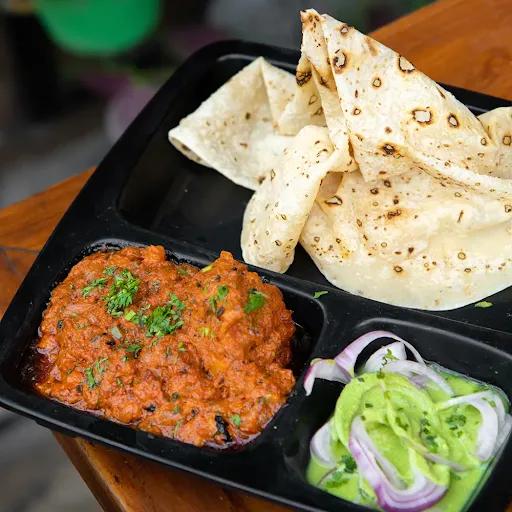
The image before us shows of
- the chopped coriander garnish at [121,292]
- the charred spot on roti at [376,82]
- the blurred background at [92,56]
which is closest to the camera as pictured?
the chopped coriander garnish at [121,292]

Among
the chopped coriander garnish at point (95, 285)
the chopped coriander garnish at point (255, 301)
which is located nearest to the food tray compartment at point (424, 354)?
the chopped coriander garnish at point (255, 301)

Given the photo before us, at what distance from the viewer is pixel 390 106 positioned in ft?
8.36

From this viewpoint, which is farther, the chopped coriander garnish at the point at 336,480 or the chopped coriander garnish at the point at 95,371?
the chopped coriander garnish at the point at 95,371

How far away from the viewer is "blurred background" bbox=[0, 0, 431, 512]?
4.92 m

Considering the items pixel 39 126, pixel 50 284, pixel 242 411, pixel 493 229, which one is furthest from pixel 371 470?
pixel 39 126

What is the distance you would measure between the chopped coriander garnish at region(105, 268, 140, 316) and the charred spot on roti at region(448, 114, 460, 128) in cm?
109

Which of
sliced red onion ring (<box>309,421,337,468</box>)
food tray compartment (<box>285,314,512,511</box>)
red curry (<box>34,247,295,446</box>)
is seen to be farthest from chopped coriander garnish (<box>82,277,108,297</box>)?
sliced red onion ring (<box>309,421,337,468</box>)

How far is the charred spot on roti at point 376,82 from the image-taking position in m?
2.55

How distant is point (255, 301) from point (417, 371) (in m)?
0.50

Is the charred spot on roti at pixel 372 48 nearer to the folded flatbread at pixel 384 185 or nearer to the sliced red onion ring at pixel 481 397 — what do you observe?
the folded flatbread at pixel 384 185

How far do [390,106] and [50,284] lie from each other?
1217 mm

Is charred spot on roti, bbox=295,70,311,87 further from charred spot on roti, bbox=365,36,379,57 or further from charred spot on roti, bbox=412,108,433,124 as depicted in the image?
charred spot on roti, bbox=412,108,433,124

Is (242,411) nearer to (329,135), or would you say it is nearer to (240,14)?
(329,135)

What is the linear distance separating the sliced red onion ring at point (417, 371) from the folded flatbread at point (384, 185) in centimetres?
43
